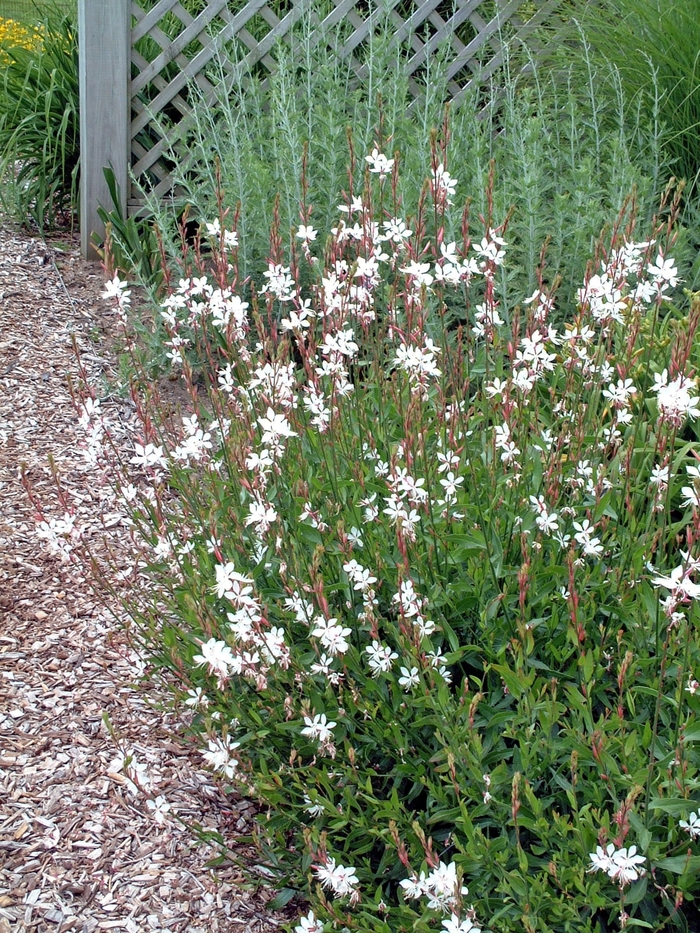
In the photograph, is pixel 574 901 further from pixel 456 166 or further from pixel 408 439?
pixel 456 166

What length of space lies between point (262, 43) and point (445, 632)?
14.3 feet

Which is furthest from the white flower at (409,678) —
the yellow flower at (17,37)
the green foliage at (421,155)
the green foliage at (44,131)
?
the yellow flower at (17,37)

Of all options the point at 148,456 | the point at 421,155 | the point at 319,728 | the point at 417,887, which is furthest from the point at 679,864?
the point at 421,155

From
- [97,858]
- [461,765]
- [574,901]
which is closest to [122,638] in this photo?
[97,858]

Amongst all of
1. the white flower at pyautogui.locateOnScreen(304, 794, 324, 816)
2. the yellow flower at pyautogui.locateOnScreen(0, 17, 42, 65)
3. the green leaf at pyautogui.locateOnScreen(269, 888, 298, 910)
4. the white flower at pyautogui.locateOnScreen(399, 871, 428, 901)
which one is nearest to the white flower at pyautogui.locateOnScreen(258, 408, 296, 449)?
the white flower at pyautogui.locateOnScreen(304, 794, 324, 816)

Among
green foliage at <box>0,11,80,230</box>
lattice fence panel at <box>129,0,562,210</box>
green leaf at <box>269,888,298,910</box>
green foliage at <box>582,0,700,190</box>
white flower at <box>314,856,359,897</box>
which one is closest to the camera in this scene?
white flower at <box>314,856,359,897</box>

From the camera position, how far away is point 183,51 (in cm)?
572

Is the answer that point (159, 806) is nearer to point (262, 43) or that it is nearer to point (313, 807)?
point (313, 807)

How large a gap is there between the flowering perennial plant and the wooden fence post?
3177 millimetres

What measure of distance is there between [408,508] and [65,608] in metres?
1.43

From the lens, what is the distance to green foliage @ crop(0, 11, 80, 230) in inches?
219

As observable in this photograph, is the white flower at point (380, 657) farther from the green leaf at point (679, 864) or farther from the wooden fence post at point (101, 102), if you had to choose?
the wooden fence post at point (101, 102)

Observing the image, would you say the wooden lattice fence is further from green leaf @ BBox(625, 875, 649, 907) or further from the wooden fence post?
green leaf @ BBox(625, 875, 649, 907)

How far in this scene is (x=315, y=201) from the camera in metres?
4.59
